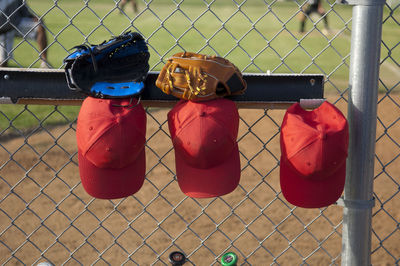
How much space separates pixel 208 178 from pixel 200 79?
37cm

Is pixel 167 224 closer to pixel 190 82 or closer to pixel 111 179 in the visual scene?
pixel 111 179

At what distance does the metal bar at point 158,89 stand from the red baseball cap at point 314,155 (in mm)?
82

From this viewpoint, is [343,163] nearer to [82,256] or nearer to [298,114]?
[298,114]

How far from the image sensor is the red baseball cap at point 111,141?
1.73 meters

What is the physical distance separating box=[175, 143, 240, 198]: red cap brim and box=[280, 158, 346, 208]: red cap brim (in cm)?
19

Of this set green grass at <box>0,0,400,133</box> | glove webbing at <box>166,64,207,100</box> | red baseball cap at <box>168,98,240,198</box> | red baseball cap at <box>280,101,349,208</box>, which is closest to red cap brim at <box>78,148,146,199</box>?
red baseball cap at <box>168,98,240,198</box>

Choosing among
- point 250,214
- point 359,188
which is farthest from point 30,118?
point 359,188

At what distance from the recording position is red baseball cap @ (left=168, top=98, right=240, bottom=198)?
1.74 metres

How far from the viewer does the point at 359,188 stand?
Answer: 6.25 ft

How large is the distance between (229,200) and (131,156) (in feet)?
6.67

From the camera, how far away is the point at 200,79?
173 centimetres

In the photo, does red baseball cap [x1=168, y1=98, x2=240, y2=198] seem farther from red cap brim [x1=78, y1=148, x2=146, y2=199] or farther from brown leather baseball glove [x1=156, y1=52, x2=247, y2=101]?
red cap brim [x1=78, y1=148, x2=146, y2=199]

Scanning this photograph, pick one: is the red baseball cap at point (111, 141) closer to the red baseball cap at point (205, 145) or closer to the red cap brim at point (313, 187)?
the red baseball cap at point (205, 145)

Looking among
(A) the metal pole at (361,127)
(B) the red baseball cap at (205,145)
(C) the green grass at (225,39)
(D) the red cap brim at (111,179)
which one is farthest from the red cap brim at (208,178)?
(C) the green grass at (225,39)
